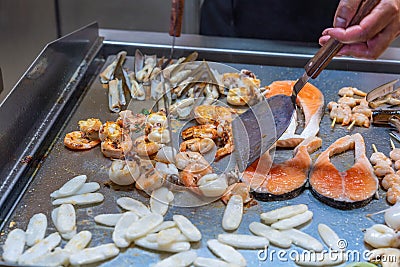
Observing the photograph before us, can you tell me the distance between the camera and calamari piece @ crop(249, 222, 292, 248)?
1580 millimetres

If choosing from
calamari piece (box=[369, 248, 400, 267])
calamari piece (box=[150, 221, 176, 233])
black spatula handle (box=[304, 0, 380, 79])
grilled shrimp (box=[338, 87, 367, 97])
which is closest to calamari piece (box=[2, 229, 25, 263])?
calamari piece (box=[150, 221, 176, 233])

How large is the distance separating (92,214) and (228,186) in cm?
42

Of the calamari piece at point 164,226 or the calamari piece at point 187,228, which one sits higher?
the calamari piece at point 187,228

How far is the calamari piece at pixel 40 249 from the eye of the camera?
1.50 m

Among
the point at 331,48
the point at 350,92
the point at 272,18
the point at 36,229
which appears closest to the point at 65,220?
the point at 36,229

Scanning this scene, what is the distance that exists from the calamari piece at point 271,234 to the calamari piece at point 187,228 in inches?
6.3

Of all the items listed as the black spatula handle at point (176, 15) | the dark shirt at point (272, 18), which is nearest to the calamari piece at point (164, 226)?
the black spatula handle at point (176, 15)

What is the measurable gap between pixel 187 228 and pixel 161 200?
16 cm

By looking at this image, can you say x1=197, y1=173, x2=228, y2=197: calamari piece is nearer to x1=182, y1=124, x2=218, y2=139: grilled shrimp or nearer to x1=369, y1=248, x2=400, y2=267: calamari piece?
x1=182, y1=124, x2=218, y2=139: grilled shrimp

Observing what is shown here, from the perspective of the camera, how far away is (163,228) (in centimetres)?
162

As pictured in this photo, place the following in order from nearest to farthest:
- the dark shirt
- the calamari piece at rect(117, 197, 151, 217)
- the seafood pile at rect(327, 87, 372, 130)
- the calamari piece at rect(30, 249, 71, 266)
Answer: the calamari piece at rect(30, 249, 71, 266) < the calamari piece at rect(117, 197, 151, 217) < the seafood pile at rect(327, 87, 372, 130) < the dark shirt

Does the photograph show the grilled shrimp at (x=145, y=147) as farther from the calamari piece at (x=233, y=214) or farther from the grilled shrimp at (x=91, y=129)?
the calamari piece at (x=233, y=214)

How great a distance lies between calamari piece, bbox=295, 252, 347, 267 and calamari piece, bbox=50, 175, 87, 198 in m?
0.70

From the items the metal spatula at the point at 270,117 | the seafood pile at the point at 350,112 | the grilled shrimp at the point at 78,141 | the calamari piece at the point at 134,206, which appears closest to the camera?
the calamari piece at the point at 134,206
